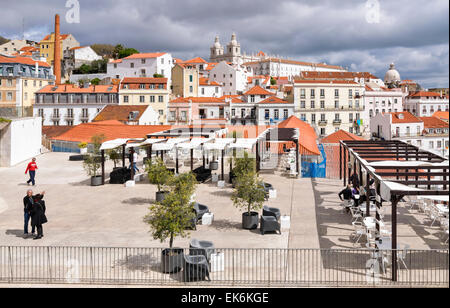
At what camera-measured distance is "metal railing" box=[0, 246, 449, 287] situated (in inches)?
408

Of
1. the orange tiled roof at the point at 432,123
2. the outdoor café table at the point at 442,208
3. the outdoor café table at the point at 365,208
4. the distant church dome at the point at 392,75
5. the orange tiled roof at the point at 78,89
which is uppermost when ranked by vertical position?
the distant church dome at the point at 392,75

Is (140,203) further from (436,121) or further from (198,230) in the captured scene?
(436,121)

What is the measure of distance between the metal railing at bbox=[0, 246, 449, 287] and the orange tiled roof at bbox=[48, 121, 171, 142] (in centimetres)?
3382

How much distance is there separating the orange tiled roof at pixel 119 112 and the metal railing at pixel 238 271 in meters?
52.3

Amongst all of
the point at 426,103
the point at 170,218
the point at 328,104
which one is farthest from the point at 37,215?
the point at 426,103

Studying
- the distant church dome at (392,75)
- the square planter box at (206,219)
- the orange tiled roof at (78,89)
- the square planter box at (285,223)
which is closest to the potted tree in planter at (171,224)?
the square planter box at (206,219)

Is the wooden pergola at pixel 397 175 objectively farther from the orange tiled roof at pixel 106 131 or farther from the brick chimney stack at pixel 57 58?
the brick chimney stack at pixel 57 58

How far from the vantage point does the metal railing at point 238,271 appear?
408 inches

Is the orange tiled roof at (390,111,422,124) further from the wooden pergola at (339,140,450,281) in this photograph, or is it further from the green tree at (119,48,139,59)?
the green tree at (119,48,139,59)

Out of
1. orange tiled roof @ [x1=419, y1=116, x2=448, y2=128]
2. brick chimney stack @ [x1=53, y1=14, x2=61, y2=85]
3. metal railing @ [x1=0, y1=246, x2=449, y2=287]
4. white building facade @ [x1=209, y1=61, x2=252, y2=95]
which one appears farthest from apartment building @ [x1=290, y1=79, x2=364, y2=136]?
metal railing @ [x1=0, y1=246, x2=449, y2=287]

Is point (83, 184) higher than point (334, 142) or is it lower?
lower

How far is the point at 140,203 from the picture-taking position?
19.9 meters

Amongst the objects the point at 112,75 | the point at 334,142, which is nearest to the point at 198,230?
the point at 334,142
